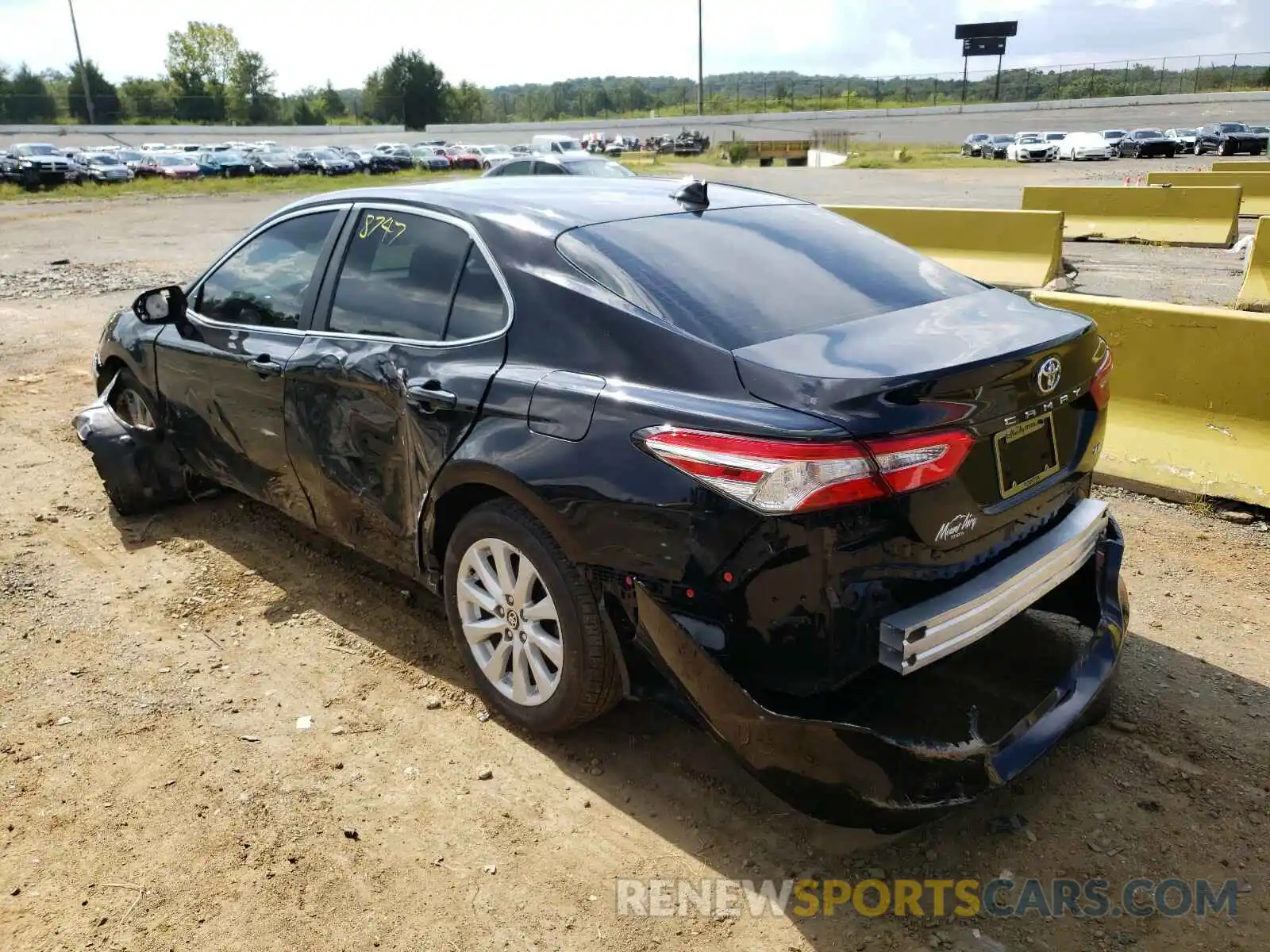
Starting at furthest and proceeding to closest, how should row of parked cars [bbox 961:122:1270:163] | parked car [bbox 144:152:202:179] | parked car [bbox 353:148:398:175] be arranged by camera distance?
parked car [bbox 353:148:398:175]
row of parked cars [bbox 961:122:1270:163]
parked car [bbox 144:152:202:179]

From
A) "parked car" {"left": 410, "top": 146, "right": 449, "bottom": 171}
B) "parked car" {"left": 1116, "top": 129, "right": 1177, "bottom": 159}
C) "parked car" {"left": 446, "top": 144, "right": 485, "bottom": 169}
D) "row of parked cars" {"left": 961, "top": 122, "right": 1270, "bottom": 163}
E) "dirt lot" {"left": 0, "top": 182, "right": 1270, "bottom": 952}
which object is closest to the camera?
"dirt lot" {"left": 0, "top": 182, "right": 1270, "bottom": 952}

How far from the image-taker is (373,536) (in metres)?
3.85

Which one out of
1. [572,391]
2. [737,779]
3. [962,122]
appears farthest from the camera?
[962,122]

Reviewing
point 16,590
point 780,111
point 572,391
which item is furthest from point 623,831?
point 780,111

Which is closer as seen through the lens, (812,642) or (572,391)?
(812,642)

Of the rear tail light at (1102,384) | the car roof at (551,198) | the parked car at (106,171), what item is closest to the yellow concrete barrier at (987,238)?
the car roof at (551,198)

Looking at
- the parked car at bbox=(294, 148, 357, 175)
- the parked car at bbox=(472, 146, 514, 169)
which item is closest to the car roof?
the parked car at bbox=(294, 148, 357, 175)

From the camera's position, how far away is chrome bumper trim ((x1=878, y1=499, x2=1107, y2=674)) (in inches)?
96.7

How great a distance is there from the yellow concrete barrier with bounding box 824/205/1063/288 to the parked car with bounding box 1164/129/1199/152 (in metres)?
42.2

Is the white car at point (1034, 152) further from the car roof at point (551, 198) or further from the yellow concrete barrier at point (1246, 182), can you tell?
the car roof at point (551, 198)

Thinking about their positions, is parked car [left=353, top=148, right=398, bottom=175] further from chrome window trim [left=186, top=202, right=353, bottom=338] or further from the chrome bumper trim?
the chrome bumper trim

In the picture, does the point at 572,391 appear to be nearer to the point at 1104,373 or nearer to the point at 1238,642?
the point at 1104,373

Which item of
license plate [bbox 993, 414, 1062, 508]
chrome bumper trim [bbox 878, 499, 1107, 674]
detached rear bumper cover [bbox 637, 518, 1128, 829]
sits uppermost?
license plate [bbox 993, 414, 1062, 508]

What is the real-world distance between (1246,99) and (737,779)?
256ft
